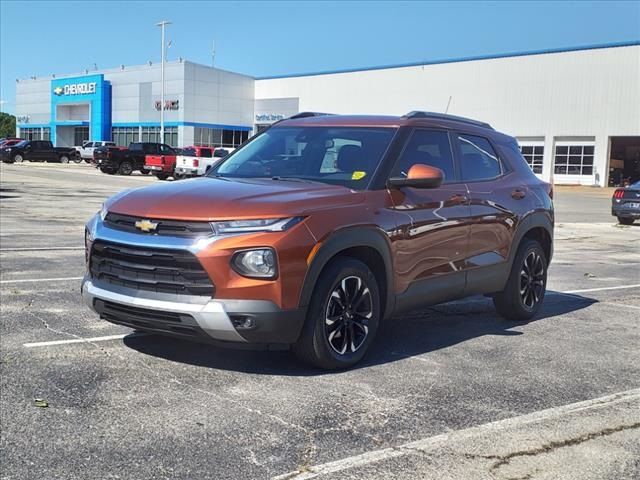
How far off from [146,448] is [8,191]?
23.3 meters

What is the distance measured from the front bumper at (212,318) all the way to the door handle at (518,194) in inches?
122

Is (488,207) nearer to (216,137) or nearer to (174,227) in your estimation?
(174,227)

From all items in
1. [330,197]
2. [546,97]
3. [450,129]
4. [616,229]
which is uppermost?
[546,97]

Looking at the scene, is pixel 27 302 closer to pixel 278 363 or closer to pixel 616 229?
pixel 278 363

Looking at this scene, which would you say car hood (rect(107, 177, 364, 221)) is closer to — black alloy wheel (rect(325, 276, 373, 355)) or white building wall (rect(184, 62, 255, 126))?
black alloy wheel (rect(325, 276, 373, 355))

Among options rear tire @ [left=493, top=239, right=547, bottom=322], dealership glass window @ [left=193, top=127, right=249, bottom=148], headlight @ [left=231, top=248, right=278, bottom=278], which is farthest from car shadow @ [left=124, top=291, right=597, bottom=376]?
dealership glass window @ [left=193, top=127, right=249, bottom=148]

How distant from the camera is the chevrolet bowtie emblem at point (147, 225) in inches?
182

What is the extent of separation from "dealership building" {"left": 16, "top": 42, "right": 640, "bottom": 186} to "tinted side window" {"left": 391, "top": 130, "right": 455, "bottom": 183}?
4887 cm

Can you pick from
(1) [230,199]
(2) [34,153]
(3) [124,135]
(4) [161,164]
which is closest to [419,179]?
(1) [230,199]

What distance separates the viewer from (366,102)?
64.2 m

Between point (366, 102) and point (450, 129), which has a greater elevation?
point (366, 102)

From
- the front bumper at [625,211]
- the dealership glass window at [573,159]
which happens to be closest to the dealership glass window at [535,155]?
the dealership glass window at [573,159]

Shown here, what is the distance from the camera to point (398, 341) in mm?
6113

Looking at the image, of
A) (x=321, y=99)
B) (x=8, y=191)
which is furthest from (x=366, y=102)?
(x=8, y=191)
